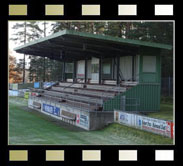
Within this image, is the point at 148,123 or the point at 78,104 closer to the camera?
the point at 148,123

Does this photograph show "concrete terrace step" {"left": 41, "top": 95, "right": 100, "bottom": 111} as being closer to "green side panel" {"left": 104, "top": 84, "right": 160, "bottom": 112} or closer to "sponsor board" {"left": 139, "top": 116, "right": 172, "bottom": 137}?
"green side panel" {"left": 104, "top": 84, "right": 160, "bottom": 112}

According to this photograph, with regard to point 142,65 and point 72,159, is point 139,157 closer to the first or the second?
point 72,159

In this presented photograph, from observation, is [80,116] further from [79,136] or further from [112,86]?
[112,86]

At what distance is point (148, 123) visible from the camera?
52.0 ft

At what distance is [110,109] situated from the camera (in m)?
21.6

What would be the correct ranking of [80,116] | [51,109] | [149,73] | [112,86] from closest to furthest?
[80,116] < [149,73] < [112,86] < [51,109]

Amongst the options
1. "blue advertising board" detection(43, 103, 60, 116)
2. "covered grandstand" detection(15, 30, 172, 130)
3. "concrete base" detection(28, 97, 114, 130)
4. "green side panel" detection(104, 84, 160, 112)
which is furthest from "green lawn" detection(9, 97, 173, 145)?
"blue advertising board" detection(43, 103, 60, 116)

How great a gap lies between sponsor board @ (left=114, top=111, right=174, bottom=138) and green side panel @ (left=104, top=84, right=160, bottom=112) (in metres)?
2.90

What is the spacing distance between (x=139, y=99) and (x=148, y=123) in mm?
7677

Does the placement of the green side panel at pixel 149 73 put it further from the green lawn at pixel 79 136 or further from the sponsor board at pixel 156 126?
the sponsor board at pixel 156 126

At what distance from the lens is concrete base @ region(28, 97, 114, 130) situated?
65.4 feet

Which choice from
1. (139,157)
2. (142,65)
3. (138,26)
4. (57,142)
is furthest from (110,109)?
(138,26)

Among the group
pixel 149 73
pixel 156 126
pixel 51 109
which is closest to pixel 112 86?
pixel 149 73

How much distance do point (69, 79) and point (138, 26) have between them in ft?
37.2
